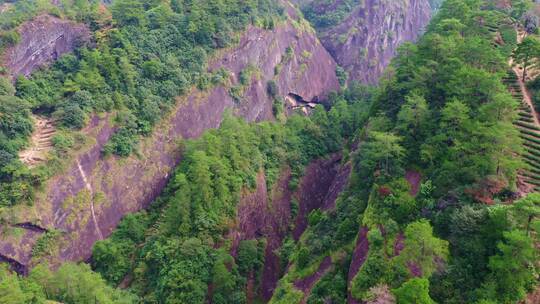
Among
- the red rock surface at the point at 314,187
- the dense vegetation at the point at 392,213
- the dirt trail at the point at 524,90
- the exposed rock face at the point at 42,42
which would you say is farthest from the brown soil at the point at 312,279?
the exposed rock face at the point at 42,42

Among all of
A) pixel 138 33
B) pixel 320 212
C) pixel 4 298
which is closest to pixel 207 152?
pixel 320 212

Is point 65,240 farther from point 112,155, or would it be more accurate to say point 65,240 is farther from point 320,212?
point 320,212

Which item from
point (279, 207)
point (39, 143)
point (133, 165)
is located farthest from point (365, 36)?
point (39, 143)

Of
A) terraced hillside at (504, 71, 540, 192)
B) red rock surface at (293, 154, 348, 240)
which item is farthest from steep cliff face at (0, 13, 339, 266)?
terraced hillside at (504, 71, 540, 192)

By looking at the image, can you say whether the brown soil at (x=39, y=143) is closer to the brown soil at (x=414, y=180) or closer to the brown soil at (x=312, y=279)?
the brown soil at (x=312, y=279)

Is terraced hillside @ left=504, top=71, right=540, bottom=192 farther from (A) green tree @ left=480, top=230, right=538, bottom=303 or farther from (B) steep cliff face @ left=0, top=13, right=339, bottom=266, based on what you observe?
(B) steep cliff face @ left=0, top=13, right=339, bottom=266
